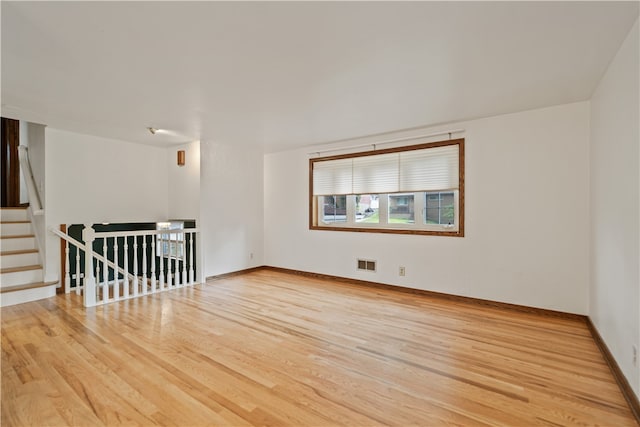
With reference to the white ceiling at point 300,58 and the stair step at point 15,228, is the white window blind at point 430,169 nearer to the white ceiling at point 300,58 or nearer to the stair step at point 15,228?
the white ceiling at point 300,58

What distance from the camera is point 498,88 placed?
2768 millimetres

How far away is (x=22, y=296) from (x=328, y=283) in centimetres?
399

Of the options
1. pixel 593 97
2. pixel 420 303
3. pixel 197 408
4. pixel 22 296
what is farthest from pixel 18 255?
pixel 593 97

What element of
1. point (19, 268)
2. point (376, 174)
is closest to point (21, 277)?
point (19, 268)

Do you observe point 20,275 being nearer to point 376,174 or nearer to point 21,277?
point 21,277

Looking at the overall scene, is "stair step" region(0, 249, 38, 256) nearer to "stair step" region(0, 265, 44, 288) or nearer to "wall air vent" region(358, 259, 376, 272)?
"stair step" region(0, 265, 44, 288)

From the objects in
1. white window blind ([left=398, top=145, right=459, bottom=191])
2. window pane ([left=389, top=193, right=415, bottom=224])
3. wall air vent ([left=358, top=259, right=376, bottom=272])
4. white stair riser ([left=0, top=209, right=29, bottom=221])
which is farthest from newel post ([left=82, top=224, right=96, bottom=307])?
white window blind ([left=398, top=145, right=459, bottom=191])

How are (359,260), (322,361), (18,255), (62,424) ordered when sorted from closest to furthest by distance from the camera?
1. (62,424)
2. (322,361)
3. (18,255)
4. (359,260)

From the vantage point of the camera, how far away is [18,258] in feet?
13.5

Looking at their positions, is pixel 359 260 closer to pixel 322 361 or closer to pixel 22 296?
pixel 322 361

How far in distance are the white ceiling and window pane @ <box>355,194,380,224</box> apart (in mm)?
1447

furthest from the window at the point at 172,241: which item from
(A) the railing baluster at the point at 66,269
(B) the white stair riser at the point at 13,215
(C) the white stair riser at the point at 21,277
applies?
(B) the white stair riser at the point at 13,215

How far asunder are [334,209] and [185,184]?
2.53 metres

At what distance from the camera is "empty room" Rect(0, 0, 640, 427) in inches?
70.1
